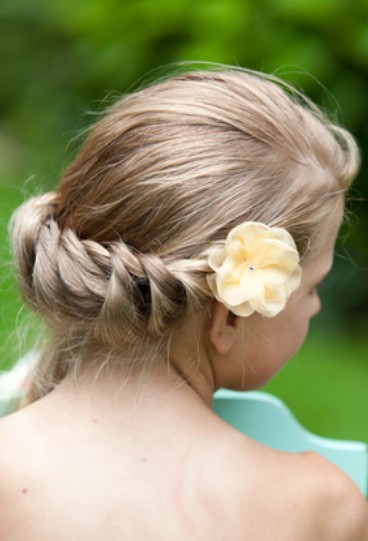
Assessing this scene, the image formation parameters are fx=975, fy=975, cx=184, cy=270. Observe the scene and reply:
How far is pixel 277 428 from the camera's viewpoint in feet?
6.81

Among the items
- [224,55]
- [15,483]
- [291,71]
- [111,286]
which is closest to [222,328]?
[111,286]

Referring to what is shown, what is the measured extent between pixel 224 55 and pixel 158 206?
188 cm

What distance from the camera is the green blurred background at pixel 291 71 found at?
3250 millimetres

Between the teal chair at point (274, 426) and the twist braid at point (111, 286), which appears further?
the teal chair at point (274, 426)

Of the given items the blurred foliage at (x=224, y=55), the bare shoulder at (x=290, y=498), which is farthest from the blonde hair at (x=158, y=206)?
the blurred foliage at (x=224, y=55)

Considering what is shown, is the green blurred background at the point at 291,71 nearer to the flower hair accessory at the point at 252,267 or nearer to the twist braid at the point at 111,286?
the twist braid at the point at 111,286

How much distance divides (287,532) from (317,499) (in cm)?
8

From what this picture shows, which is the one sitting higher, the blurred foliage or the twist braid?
the twist braid

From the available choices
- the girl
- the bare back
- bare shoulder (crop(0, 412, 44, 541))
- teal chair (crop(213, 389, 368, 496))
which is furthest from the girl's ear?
teal chair (crop(213, 389, 368, 496))

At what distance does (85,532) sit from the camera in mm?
1489

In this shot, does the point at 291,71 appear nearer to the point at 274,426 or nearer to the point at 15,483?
the point at 274,426

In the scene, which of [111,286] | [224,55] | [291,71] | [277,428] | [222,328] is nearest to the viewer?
[111,286]

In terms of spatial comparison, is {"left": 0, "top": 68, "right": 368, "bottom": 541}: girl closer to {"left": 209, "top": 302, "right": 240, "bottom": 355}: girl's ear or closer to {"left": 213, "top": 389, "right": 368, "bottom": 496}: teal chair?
{"left": 209, "top": 302, "right": 240, "bottom": 355}: girl's ear

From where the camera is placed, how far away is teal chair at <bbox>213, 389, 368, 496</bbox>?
6.68ft
